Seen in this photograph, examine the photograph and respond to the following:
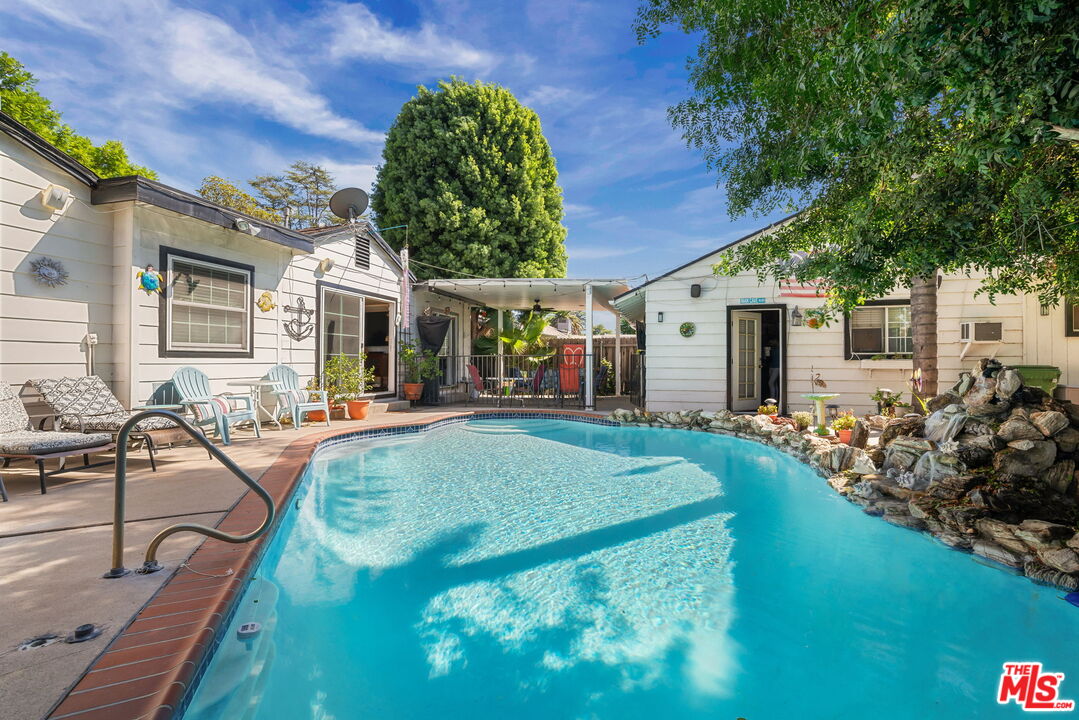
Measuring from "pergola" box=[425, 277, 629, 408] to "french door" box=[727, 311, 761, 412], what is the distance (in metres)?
2.55

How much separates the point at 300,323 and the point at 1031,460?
949cm

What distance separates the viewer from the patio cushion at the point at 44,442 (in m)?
3.55

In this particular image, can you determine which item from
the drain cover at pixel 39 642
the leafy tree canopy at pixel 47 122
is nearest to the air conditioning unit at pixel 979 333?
the drain cover at pixel 39 642

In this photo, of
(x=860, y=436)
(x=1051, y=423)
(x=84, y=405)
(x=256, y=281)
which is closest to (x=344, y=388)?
(x=256, y=281)

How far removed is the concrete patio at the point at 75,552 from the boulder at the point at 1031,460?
19.6 ft

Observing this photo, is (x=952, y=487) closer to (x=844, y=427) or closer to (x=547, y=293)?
(x=844, y=427)

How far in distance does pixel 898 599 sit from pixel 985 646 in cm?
48

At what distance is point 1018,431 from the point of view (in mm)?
4133

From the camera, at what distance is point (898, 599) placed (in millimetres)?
2934

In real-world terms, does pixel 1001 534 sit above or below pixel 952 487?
below

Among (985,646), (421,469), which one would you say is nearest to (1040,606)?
(985,646)

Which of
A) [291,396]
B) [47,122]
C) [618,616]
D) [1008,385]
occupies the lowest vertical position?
[618,616]

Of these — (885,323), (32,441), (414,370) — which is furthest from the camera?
(414,370)

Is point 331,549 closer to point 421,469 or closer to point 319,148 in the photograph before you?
point 421,469
